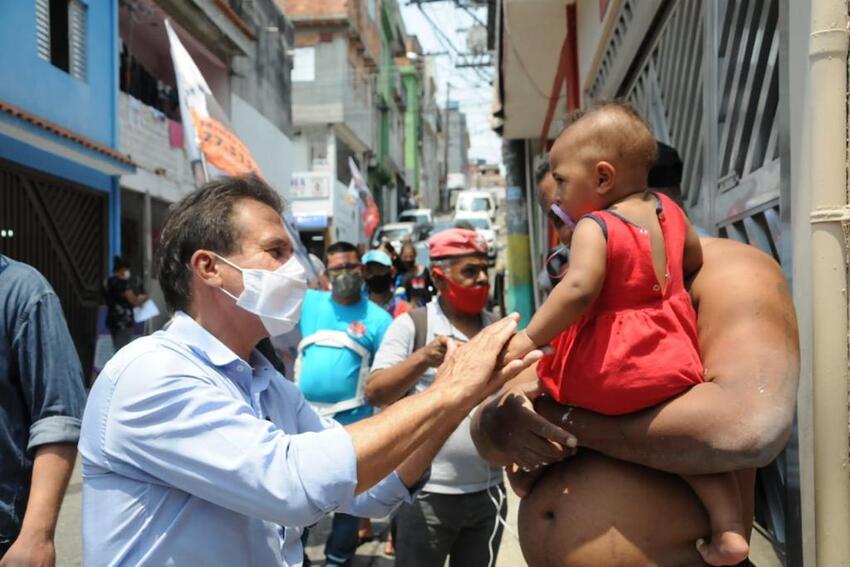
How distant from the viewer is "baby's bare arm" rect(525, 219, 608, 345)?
5.22ft

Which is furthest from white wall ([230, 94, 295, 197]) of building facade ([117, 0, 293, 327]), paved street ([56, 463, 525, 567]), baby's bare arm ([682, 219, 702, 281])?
baby's bare arm ([682, 219, 702, 281])

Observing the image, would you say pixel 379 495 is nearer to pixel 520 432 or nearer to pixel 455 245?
pixel 520 432

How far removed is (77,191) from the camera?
11.0m

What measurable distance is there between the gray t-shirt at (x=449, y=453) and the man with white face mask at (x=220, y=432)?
1.34 m

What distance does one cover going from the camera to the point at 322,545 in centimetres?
511

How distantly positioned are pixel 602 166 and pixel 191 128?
4.87 meters

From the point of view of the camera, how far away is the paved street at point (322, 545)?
4.51 metres

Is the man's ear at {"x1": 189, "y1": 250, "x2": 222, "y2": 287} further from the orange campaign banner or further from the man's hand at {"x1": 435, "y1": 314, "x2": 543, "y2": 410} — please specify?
the orange campaign banner

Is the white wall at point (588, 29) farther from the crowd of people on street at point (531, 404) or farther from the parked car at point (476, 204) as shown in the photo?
the parked car at point (476, 204)

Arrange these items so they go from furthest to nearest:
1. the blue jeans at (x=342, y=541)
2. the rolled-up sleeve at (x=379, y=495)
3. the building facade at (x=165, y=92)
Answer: the building facade at (x=165, y=92) → the blue jeans at (x=342, y=541) → the rolled-up sleeve at (x=379, y=495)

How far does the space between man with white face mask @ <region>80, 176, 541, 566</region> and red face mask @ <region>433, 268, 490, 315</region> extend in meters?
1.45

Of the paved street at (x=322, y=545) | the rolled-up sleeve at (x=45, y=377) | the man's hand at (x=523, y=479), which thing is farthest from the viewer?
the paved street at (x=322, y=545)

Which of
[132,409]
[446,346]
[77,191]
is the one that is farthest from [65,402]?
[77,191]

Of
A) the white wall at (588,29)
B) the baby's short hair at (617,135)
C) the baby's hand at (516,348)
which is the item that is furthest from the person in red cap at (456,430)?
the white wall at (588,29)
